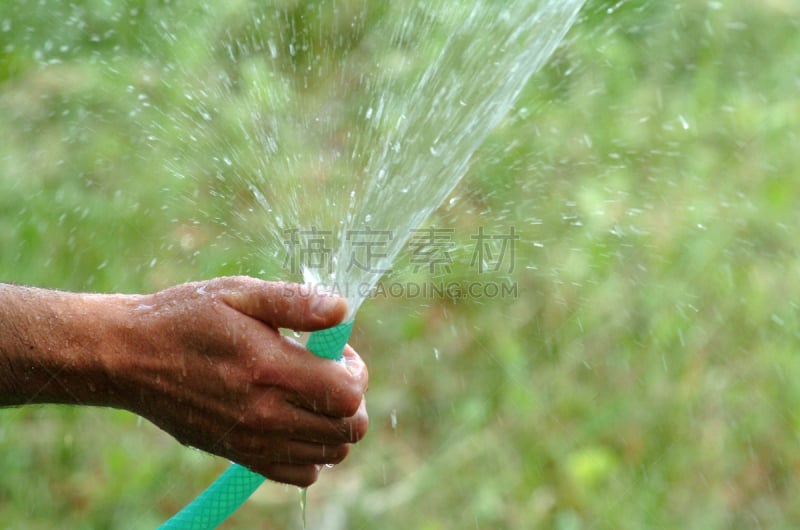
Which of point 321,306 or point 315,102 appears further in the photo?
point 315,102

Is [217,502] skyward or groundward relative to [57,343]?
groundward

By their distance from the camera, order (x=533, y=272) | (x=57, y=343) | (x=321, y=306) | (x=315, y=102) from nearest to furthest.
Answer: (x=321, y=306), (x=57, y=343), (x=533, y=272), (x=315, y=102)

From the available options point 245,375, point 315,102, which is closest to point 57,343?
point 245,375

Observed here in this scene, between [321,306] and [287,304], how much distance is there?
5cm

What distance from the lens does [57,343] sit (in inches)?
58.0

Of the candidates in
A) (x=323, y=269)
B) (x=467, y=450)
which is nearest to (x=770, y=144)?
(x=467, y=450)

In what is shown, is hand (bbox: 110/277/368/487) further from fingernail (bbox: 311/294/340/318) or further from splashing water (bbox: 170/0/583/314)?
splashing water (bbox: 170/0/583/314)

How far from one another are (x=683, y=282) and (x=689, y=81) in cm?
75

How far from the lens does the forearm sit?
1.46 metres

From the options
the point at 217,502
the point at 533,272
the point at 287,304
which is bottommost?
the point at 533,272

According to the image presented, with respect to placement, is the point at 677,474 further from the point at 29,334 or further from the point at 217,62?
the point at 217,62

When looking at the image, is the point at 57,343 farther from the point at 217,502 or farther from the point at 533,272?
the point at 533,272

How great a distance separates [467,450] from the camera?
2.61 metres

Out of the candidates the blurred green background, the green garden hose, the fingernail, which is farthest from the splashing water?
the fingernail
